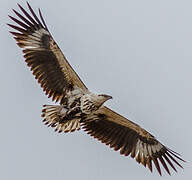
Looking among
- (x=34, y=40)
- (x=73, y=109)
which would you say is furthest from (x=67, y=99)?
(x=34, y=40)

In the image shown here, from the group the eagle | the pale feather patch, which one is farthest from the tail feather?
the pale feather patch

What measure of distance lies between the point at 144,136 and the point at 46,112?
6.80 feet

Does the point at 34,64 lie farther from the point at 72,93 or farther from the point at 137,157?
the point at 137,157

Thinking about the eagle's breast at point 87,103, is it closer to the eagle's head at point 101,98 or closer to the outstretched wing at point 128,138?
the eagle's head at point 101,98

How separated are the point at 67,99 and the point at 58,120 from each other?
0.45 m

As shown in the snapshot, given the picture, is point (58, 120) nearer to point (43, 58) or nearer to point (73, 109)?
point (73, 109)

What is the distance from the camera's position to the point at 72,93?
8531 millimetres

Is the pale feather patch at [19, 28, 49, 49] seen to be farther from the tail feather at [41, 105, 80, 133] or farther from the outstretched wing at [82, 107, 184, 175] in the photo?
the outstretched wing at [82, 107, 184, 175]

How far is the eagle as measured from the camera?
8.41m

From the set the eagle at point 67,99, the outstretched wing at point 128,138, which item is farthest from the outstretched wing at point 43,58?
the outstretched wing at point 128,138

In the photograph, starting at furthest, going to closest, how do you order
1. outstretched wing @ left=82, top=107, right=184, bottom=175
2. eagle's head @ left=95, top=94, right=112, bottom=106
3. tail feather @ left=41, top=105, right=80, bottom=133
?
outstretched wing @ left=82, top=107, right=184, bottom=175 < tail feather @ left=41, top=105, right=80, bottom=133 < eagle's head @ left=95, top=94, right=112, bottom=106

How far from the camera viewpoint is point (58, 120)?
340 inches

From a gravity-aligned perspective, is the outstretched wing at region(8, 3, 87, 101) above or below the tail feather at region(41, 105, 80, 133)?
above

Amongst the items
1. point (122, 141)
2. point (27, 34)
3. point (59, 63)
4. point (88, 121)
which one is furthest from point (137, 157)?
point (27, 34)
